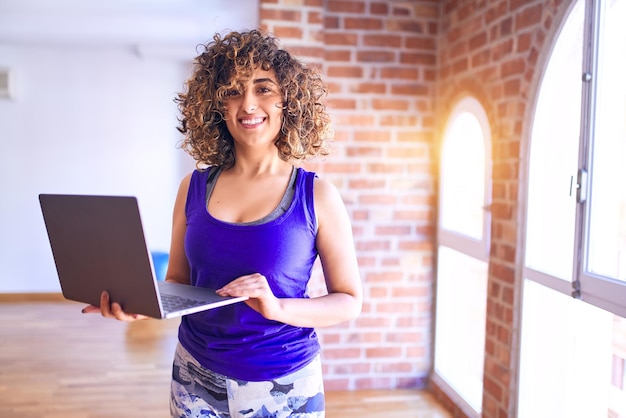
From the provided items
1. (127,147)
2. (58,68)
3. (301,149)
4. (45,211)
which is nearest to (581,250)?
(301,149)

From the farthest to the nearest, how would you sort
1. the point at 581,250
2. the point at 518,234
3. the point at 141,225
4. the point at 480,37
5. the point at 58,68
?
the point at 58,68 → the point at 480,37 → the point at 518,234 → the point at 581,250 → the point at 141,225

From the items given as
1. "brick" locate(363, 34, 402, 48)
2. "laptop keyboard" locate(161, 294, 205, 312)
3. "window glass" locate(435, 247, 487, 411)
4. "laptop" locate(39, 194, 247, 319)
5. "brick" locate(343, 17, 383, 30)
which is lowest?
"window glass" locate(435, 247, 487, 411)

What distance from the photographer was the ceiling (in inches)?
162

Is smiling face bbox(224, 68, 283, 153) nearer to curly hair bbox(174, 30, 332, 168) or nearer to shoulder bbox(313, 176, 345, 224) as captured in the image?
curly hair bbox(174, 30, 332, 168)

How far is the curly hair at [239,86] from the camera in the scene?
135 centimetres

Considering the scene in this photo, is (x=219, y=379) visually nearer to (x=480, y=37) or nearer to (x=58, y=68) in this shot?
(x=480, y=37)

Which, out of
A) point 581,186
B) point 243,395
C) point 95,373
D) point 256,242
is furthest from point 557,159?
point 95,373

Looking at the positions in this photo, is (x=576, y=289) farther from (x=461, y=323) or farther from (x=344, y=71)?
(x=344, y=71)

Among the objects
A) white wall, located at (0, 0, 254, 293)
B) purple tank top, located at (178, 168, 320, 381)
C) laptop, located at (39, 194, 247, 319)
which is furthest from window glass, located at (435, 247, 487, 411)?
white wall, located at (0, 0, 254, 293)

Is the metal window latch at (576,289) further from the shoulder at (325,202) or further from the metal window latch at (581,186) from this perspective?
the shoulder at (325,202)

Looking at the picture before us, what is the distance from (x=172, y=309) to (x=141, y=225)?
164mm

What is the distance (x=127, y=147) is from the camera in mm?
5879

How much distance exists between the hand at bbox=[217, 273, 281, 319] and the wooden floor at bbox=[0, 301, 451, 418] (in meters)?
1.95

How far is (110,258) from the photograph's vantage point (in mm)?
1091
